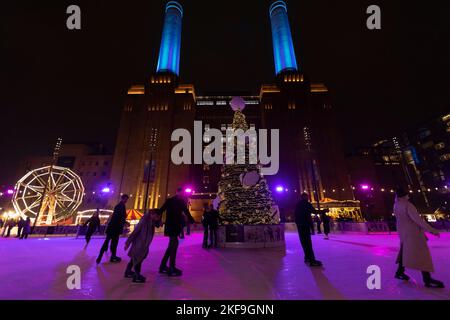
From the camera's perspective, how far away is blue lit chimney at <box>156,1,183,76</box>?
63.1 meters

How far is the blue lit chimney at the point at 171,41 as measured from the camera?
63.1m

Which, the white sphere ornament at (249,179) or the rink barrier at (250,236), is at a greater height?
the white sphere ornament at (249,179)

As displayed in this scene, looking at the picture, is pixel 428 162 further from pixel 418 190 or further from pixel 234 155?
pixel 234 155

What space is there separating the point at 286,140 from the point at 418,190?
40580 millimetres

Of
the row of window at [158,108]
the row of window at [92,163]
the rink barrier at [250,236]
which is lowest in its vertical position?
the rink barrier at [250,236]

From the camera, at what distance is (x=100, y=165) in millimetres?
59781

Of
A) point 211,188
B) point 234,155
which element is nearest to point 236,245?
point 234,155

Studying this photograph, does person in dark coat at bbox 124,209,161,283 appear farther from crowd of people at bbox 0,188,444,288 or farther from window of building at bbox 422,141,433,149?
window of building at bbox 422,141,433,149

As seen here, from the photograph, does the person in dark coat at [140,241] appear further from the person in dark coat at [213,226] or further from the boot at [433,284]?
the boot at [433,284]

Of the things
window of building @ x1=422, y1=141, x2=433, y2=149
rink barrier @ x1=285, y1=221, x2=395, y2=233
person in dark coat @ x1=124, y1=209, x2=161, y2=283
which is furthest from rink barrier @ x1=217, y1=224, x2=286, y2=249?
window of building @ x1=422, y1=141, x2=433, y2=149

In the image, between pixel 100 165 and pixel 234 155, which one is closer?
pixel 234 155

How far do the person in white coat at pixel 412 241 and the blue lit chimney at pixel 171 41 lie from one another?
216 feet

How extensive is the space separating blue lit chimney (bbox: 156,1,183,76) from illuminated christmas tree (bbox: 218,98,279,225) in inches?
A: 2303

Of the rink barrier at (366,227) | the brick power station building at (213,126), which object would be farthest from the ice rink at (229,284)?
the brick power station building at (213,126)
